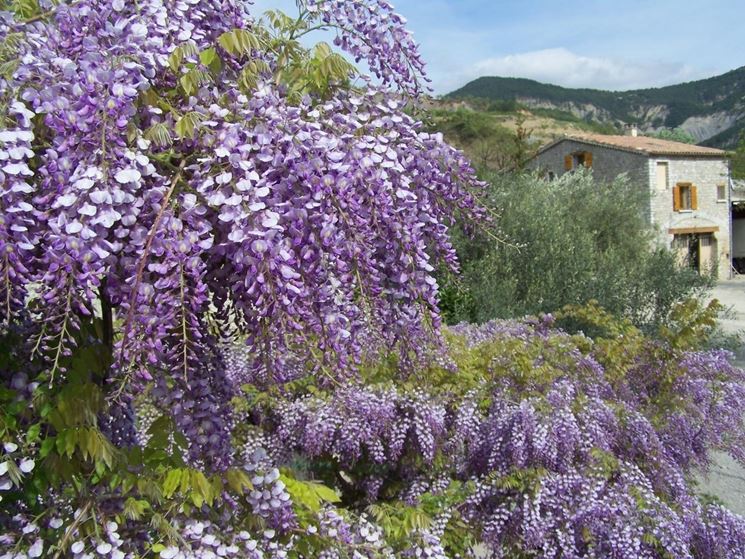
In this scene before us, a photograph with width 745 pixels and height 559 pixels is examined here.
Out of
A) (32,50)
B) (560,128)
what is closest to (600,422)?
(32,50)

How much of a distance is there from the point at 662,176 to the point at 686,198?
2.14 m

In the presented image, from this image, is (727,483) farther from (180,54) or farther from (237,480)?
(180,54)

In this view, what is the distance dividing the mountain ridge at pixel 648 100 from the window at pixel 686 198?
107 meters

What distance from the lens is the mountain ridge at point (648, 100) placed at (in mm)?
139000

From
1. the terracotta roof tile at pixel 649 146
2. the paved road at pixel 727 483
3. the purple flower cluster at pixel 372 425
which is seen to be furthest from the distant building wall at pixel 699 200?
the purple flower cluster at pixel 372 425

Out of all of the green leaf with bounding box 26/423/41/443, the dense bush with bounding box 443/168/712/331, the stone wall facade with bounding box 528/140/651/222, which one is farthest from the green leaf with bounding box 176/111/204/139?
the stone wall facade with bounding box 528/140/651/222

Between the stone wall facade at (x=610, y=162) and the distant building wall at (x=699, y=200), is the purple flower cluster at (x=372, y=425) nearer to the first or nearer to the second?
the stone wall facade at (x=610, y=162)

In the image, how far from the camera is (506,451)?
4293mm

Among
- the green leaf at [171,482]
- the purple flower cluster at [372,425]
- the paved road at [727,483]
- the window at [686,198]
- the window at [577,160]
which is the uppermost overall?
the window at [577,160]

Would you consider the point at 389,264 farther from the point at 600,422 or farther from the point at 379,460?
the point at 600,422

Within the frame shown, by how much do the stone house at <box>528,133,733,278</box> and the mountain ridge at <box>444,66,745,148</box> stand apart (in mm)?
105671

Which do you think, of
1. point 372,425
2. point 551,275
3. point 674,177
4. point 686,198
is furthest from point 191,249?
point 686,198

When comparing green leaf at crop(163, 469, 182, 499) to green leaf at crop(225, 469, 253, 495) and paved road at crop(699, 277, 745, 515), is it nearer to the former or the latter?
green leaf at crop(225, 469, 253, 495)

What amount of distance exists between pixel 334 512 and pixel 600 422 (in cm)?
235
